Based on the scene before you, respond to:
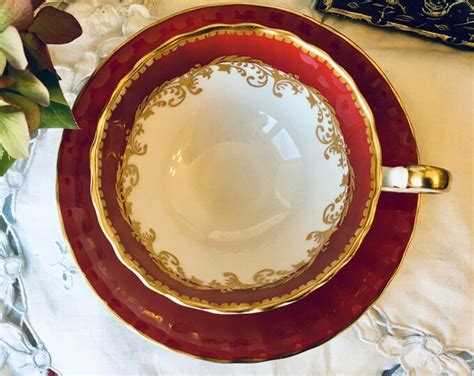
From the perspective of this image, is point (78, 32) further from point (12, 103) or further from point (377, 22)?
point (377, 22)

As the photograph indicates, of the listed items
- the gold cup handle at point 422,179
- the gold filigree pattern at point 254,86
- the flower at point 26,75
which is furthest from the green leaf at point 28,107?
the gold cup handle at point 422,179

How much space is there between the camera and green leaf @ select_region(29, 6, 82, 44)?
1.26 feet

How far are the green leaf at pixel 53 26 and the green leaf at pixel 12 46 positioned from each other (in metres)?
0.05

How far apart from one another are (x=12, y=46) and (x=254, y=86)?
0.78 feet

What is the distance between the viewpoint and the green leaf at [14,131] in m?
0.35

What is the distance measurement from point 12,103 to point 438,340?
0.40 metres

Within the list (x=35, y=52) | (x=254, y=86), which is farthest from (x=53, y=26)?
(x=254, y=86)

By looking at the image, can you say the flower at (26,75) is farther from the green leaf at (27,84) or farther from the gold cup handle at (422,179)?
the gold cup handle at (422,179)

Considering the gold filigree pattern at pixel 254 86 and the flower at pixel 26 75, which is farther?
the gold filigree pattern at pixel 254 86

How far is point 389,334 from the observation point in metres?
0.52

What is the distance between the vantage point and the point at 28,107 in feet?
1.21

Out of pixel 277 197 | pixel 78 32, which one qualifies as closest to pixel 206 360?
pixel 277 197

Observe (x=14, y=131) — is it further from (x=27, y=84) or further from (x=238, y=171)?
(x=238, y=171)

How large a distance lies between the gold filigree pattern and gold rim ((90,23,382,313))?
0.02m
